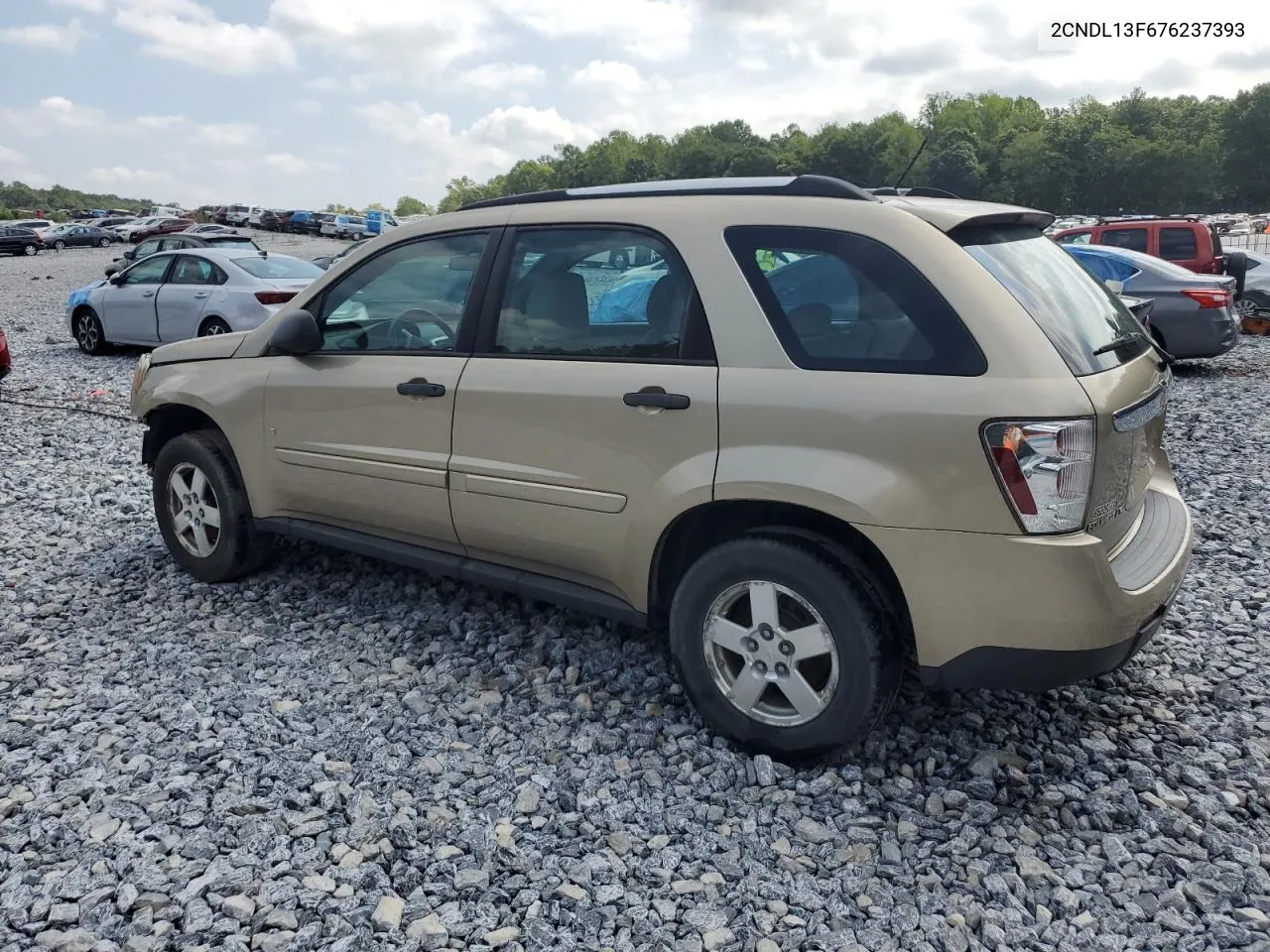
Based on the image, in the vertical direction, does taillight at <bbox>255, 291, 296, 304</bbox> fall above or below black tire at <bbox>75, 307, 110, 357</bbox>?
above

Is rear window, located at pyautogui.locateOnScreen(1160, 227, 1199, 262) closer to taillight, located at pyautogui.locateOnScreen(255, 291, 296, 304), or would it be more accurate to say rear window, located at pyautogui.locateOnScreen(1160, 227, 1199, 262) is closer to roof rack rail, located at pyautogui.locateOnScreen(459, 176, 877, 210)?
taillight, located at pyautogui.locateOnScreen(255, 291, 296, 304)

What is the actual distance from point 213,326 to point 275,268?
107 centimetres

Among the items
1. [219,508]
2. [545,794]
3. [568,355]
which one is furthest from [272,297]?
[545,794]

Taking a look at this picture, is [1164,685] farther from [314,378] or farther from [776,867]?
[314,378]

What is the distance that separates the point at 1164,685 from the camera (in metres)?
3.88

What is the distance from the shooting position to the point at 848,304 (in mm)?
3109

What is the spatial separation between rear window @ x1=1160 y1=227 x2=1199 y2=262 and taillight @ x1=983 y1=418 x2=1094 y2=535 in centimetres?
1328

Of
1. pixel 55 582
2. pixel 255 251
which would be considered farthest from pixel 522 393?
pixel 255 251

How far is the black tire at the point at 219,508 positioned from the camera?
480cm

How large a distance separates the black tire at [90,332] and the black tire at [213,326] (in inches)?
102

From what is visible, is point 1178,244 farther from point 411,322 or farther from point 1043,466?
point 1043,466

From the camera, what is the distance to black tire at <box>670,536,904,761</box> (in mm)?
3051

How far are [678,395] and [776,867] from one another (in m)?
1.45

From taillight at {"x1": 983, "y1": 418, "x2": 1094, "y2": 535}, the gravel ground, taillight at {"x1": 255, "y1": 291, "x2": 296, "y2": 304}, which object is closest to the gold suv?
taillight at {"x1": 983, "y1": 418, "x2": 1094, "y2": 535}
